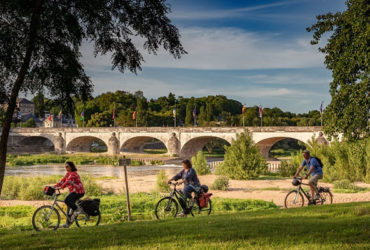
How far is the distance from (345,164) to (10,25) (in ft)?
65.3

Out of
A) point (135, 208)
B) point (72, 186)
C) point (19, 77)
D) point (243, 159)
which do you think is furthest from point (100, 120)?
point (19, 77)

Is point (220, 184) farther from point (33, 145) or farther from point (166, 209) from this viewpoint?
point (33, 145)

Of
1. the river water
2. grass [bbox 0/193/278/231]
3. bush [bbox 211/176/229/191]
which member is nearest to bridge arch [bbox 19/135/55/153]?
the river water

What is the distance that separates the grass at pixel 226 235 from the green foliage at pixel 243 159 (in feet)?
55.7

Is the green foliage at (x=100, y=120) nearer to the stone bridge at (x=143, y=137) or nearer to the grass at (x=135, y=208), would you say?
the stone bridge at (x=143, y=137)

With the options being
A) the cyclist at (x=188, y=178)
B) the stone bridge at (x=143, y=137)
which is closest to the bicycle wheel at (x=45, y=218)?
the cyclist at (x=188, y=178)

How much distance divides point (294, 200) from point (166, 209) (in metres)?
3.30

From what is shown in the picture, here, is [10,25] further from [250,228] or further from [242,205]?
[242,205]

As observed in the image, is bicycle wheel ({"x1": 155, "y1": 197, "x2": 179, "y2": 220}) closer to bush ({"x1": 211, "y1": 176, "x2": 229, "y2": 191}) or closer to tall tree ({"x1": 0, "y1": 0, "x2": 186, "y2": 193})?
tall tree ({"x1": 0, "y1": 0, "x2": 186, "y2": 193})

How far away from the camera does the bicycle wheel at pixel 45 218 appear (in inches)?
348

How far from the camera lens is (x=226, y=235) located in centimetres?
679

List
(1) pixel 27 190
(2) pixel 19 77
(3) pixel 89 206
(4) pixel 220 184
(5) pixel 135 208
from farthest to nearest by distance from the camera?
1. (4) pixel 220 184
2. (1) pixel 27 190
3. (5) pixel 135 208
4. (3) pixel 89 206
5. (2) pixel 19 77

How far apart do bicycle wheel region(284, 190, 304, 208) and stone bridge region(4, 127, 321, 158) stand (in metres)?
34.3

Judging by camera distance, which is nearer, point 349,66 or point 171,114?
point 349,66
